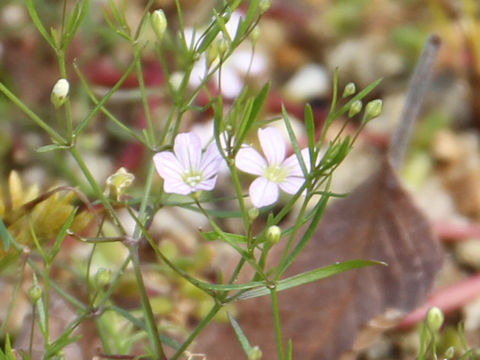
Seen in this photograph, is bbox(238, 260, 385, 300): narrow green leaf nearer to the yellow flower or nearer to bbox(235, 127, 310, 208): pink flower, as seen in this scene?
bbox(235, 127, 310, 208): pink flower

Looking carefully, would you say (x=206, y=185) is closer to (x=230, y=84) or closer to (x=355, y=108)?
(x=355, y=108)

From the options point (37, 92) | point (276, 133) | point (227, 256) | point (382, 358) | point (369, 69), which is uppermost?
point (276, 133)

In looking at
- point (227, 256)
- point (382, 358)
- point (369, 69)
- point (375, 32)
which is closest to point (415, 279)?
point (382, 358)

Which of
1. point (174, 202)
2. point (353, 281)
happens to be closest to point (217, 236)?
point (174, 202)

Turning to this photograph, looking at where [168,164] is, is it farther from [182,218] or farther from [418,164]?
[418,164]

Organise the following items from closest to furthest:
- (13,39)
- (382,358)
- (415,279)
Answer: (415,279), (382,358), (13,39)

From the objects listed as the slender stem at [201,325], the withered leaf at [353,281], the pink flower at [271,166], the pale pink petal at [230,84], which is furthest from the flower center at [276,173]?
the pale pink petal at [230,84]

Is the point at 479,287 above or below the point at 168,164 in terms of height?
below
